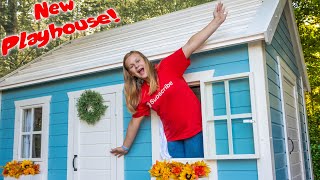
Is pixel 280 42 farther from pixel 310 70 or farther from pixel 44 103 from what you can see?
pixel 310 70

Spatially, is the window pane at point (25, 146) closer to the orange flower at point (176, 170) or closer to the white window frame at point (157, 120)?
the white window frame at point (157, 120)

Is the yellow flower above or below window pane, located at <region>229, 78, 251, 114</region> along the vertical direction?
below

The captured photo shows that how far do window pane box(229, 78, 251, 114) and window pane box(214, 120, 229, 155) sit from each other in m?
0.19

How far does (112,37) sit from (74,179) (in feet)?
8.53

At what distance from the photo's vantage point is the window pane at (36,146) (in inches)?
215

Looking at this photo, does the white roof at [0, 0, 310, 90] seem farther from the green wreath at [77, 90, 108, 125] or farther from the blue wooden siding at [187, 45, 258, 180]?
the green wreath at [77, 90, 108, 125]

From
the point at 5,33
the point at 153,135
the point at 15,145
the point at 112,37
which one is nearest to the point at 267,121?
the point at 153,135

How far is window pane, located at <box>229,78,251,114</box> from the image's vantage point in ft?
11.9

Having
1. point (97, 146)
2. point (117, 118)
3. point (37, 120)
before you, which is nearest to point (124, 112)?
point (117, 118)

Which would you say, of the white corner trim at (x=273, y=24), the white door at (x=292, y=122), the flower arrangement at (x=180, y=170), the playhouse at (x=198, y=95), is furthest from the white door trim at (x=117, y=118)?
the white door at (x=292, y=122)

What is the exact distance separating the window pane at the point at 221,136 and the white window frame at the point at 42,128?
290cm

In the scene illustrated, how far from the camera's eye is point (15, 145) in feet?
18.9

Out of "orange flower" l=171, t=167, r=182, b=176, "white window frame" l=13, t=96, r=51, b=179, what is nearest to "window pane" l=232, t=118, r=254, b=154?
"orange flower" l=171, t=167, r=182, b=176

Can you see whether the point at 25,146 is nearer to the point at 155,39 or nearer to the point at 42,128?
the point at 42,128
